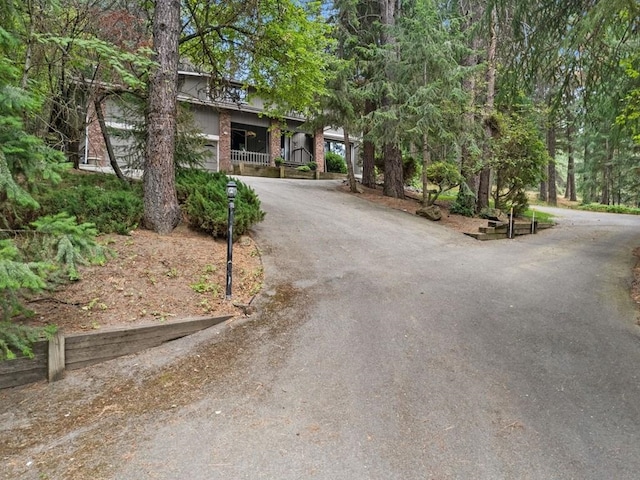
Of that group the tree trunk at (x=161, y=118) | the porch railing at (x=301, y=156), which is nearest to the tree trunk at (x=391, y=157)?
the tree trunk at (x=161, y=118)

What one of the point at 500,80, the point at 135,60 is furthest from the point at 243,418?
the point at 500,80

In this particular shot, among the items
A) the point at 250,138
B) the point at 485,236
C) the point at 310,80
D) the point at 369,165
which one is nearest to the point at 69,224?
the point at 310,80

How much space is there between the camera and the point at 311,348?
4410 millimetres

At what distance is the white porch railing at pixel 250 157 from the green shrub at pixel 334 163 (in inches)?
159

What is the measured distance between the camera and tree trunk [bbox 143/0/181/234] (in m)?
6.89

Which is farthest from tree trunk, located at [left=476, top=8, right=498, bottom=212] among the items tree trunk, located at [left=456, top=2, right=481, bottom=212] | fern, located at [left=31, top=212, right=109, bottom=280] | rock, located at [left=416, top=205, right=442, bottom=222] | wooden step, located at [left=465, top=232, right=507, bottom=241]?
fern, located at [left=31, top=212, right=109, bottom=280]

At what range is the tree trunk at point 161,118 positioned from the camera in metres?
6.89

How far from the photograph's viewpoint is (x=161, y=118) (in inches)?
272

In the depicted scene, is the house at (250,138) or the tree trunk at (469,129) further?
the house at (250,138)

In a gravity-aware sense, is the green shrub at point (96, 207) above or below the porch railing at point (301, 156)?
below

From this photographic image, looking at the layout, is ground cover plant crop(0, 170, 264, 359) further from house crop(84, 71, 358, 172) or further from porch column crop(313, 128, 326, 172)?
porch column crop(313, 128, 326, 172)

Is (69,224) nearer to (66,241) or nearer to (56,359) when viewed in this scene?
(66,241)

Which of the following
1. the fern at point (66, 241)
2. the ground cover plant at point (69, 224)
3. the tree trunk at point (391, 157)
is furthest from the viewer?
the tree trunk at point (391, 157)

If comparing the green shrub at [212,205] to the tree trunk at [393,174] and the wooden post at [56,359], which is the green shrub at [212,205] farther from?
the tree trunk at [393,174]
